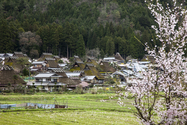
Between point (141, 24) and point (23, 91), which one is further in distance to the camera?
point (141, 24)

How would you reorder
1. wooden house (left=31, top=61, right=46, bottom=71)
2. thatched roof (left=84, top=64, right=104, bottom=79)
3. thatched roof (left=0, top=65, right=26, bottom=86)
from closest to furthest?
thatched roof (left=0, top=65, right=26, bottom=86)
thatched roof (left=84, top=64, right=104, bottom=79)
wooden house (left=31, top=61, right=46, bottom=71)

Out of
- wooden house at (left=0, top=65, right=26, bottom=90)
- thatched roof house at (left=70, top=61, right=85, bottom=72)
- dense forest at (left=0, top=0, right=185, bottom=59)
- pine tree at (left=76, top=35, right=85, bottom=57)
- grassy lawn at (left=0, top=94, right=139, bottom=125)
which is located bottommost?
grassy lawn at (left=0, top=94, right=139, bottom=125)

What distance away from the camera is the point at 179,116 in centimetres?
557

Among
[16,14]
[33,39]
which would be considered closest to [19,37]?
[33,39]

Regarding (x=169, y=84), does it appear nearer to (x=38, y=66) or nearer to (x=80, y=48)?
(x=38, y=66)

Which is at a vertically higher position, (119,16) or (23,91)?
(119,16)

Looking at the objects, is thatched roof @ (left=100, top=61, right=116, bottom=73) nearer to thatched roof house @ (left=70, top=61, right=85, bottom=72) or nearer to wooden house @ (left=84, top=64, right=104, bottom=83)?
thatched roof house @ (left=70, top=61, right=85, bottom=72)

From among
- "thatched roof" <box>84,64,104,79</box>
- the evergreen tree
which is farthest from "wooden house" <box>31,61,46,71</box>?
the evergreen tree

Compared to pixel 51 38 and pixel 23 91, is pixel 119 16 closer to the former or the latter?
pixel 51 38

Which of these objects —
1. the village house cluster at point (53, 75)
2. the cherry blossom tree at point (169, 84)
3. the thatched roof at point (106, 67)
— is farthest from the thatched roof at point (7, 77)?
the cherry blossom tree at point (169, 84)

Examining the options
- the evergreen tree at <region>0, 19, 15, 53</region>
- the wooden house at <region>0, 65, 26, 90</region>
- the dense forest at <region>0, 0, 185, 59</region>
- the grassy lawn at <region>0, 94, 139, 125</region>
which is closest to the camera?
the grassy lawn at <region>0, 94, 139, 125</region>

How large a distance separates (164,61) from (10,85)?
2464cm

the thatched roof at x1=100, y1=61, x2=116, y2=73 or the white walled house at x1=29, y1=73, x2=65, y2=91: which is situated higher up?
the thatched roof at x1=100, y1=61, x2=116, y2=73

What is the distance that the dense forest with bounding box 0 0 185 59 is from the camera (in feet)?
191
